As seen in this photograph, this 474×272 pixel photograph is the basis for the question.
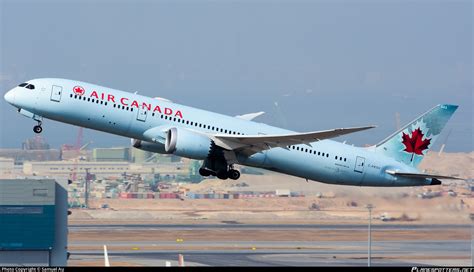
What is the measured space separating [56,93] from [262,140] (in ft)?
29.4

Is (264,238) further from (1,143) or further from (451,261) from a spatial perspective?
(1,143)

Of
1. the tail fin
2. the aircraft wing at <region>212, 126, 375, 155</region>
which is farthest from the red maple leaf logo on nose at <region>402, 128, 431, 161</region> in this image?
the aircraft wing at <region>212, 126, 375, 155</region>

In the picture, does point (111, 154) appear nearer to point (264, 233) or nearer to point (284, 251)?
point (264, 233)

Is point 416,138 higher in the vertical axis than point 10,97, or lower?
lower

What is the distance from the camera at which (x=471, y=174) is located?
6950 cm

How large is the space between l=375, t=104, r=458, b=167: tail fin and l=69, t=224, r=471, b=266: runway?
5.66 meters

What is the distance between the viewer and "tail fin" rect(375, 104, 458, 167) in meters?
54.5

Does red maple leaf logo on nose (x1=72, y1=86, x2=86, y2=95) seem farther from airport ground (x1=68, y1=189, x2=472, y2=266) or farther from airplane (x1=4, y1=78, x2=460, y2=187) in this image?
airport ground (x1=68, y1=189, x2=472, y2=266)

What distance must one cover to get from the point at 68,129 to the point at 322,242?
93519 mm

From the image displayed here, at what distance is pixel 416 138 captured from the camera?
55.7m

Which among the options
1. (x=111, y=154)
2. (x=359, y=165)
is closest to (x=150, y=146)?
(x=359, y=165)

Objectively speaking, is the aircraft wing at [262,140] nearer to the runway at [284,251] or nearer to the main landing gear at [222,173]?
the main landing gear at [222,173]

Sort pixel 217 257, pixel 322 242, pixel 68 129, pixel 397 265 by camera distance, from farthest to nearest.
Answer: pixel 68 129
pixel 322 242
pixel 217 257
pixel 397 265

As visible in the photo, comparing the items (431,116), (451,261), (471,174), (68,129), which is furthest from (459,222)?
(68,129)
